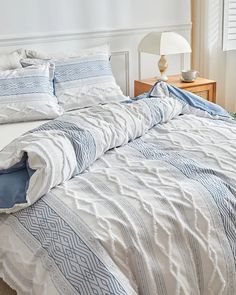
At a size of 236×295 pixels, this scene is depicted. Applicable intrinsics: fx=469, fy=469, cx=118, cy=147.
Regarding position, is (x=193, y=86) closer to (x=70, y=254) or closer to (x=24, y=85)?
(x=24, y=85)

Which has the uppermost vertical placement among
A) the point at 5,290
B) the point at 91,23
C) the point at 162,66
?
the point at 91,23

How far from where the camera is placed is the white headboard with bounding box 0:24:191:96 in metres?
3.12

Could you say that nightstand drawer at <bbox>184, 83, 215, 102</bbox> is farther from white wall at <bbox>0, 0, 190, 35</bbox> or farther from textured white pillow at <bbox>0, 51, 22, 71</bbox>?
textured white pillow at <bbox>0, 51, 22, 71</bbox>

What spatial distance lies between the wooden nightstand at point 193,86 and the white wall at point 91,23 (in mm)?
134

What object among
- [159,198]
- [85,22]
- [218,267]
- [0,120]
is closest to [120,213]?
[159,198]

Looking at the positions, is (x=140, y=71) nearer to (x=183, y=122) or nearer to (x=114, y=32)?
(x=114, y=32)

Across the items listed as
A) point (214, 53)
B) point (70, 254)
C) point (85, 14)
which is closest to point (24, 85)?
point (85, 14)

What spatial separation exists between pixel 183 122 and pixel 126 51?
1.54 m

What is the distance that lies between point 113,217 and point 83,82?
1678 mm

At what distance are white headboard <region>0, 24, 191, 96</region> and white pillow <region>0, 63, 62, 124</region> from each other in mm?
501

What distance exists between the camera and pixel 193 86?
11.1 feet

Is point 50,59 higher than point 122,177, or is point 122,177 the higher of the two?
point 50,59

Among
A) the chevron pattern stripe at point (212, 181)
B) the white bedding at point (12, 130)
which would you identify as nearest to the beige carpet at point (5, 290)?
the chevron pattern stripe at point (212, 181)

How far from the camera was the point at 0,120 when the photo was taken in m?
2.49
